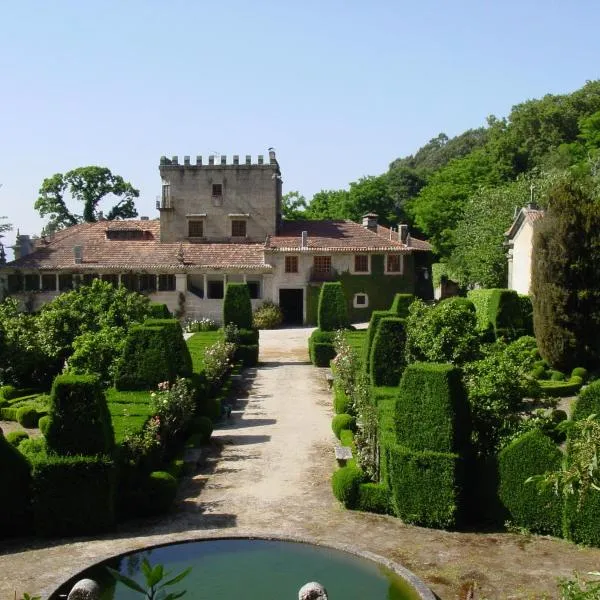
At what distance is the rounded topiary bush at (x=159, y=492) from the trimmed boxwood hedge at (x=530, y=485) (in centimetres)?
588

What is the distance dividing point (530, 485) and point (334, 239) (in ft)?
112

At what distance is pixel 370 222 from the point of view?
48750 mm

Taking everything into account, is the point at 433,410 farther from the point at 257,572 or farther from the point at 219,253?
the point at 219,253

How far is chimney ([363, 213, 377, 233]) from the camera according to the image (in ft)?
159

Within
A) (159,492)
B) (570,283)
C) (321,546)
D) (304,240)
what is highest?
(304,240)

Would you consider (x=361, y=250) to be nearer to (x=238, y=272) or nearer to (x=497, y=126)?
(x=238, y=272)

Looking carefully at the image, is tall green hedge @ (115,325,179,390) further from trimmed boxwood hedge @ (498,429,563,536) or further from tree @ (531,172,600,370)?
tree @ (531,172,600,370)

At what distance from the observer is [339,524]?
13.6 meters

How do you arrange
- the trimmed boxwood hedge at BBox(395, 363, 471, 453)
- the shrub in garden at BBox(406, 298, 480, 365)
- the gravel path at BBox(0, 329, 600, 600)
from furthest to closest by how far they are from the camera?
1. the shrub in garden at BBox(406, 298, 480, 365)
2. the trimmed boxwood hedge at BBox(395, 363, 471, 453)
3. the gravel path at BBox(0, 329, 600, 600)

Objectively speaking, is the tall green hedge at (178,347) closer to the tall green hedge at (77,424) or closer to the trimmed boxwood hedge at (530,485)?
the tall green hedge at (77,424)

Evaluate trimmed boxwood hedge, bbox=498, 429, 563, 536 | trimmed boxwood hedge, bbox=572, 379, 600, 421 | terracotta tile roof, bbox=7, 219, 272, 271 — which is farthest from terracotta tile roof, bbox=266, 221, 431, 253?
trimmed boxwood hedge, bbox=572, 379, 600, 421

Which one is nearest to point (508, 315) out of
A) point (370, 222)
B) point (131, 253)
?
point (370, 222)

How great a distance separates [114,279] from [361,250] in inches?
569

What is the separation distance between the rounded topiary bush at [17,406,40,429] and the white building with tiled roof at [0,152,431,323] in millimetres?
22726
